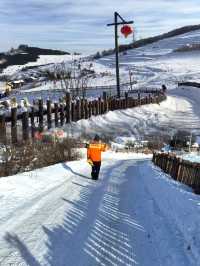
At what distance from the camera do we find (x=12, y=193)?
14203 mm

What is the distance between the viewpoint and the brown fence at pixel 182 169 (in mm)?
16305

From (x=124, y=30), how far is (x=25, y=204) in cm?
3636

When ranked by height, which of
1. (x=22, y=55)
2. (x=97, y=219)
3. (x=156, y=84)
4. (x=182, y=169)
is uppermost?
(x=22, y=55)

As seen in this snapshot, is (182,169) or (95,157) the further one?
(95,157)

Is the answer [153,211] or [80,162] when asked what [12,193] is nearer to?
[153,211]

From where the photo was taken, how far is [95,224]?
10992 mm

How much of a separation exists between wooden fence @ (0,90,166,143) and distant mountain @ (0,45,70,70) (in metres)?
115

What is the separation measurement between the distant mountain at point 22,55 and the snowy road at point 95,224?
469 feet

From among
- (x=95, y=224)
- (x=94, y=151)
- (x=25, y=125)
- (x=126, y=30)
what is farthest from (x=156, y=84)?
(x=95, y=224)

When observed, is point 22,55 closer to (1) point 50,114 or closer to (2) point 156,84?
(2) point 156,84

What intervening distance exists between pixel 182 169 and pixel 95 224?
7.91 m

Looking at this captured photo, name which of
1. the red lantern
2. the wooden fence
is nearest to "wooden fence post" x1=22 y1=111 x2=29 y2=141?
the wooden fence

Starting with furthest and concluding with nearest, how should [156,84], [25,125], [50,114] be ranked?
[156,84]
[50,114]
[25,125]

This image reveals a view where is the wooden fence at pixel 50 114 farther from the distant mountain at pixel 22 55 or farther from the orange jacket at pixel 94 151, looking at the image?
the distant mountain at pixel 22 55
